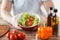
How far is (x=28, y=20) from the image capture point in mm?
1379

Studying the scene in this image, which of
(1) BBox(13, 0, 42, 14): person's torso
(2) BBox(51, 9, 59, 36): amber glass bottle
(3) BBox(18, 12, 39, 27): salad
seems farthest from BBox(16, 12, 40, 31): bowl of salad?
(1) BBox(13, 0, 42, 14): person's torso

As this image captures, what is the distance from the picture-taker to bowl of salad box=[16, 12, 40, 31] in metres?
1.35


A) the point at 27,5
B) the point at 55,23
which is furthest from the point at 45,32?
the point at 27,5

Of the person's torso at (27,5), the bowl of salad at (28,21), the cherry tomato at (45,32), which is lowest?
the cherry tomato at (45,32)

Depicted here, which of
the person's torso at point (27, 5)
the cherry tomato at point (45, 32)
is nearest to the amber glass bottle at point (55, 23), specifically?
the cherry tomato at point (45, 32)

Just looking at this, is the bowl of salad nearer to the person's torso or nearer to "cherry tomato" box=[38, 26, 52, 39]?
"cherry tomato" box=[38, 26, 52, 39]

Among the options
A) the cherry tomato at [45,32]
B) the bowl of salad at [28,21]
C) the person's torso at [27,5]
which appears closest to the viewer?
the cherry tomato at [45,32]

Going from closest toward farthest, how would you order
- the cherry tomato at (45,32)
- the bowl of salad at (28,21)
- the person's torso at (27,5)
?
the cherry tomato at (45,32) → the bowl of salad at (28,21) → the person's torso at (27,5)

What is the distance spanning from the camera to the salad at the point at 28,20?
1365 millimetres

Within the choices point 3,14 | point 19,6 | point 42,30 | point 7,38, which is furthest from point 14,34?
point 19,6

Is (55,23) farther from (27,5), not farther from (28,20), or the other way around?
(27,5)

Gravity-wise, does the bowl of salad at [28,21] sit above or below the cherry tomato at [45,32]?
above

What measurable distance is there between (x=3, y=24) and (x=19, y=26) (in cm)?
18

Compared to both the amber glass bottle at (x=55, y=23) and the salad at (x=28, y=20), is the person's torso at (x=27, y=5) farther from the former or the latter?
the amber glass bottle at (x=55, y=23)
